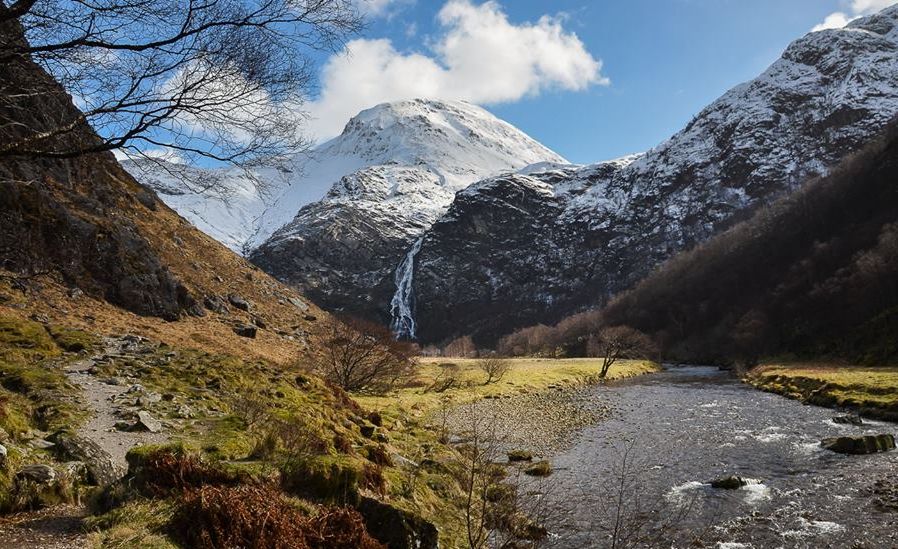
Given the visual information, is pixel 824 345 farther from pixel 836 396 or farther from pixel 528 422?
pixel 528 422

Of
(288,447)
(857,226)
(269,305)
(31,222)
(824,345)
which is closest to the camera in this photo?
(288,447)

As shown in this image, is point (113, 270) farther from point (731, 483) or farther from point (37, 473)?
point (731, 483)

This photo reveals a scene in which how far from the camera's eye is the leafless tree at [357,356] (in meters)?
33.9

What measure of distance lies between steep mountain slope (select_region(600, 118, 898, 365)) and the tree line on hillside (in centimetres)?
26

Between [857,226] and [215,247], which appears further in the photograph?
[857,226]

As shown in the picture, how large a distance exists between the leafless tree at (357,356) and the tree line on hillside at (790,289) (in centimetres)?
4767

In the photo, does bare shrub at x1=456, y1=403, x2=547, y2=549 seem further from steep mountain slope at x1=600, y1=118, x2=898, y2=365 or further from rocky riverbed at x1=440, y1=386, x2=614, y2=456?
steep mountain slope at x1=600, y1=118, x2=898, y2=365

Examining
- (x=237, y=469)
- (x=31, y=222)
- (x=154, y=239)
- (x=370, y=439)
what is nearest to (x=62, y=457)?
(x=237, y=469)

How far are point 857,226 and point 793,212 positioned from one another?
2929 cm

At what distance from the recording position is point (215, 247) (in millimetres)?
48250

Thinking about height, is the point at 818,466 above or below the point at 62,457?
below

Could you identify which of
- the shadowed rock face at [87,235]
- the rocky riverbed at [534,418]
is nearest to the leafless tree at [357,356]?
the rocky riverbed at [534,418]

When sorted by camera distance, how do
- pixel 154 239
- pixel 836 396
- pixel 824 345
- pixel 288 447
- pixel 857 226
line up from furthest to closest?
pixel 857 226 < pixel 824 345 < pixel 154 239 < pixel 836 396 < pixel 288 447

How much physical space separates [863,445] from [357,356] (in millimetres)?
26380
